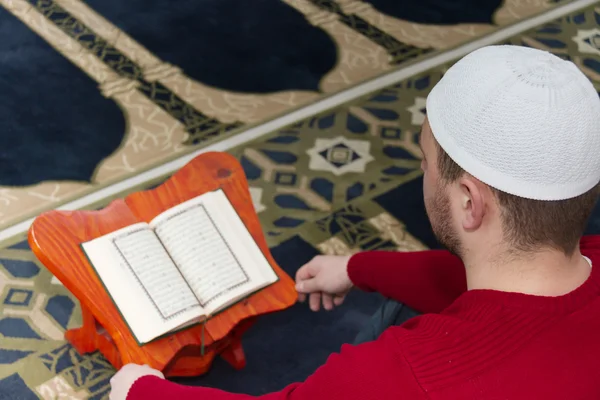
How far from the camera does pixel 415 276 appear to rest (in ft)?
6.20

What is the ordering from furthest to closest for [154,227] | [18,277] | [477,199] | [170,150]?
[170,150] → [18,277] → [154,227] → [477,199]

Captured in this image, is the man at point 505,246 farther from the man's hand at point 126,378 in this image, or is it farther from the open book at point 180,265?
the open book at point 180,265

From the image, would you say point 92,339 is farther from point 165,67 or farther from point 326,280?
point 165,67

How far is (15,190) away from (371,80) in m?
1.56

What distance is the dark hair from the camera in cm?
132

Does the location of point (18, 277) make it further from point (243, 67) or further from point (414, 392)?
point (414, 392)

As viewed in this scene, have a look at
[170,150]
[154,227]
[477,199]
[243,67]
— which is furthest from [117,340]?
[243,67]

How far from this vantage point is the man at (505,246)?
47.6 inches

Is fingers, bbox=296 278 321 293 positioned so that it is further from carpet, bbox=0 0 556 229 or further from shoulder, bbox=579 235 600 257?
carpet, bbox=0 0 556 229

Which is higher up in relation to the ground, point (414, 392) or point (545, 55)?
point (545, 55)

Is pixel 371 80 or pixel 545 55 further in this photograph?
pixel 371 80

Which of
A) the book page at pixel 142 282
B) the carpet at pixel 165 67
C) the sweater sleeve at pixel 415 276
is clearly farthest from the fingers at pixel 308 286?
the carpet at pixel 165 67

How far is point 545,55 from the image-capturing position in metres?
1.39

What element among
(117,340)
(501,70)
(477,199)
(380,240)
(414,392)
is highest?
(501,70)
